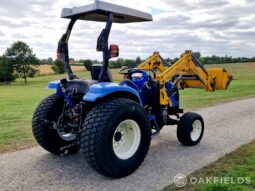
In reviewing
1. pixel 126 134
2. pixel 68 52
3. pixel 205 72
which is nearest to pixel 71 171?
pixel 126 134

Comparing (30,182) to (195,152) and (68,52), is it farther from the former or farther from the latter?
(195,152)

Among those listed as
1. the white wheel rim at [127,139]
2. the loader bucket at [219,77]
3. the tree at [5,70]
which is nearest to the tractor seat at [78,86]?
the white wheel rim at [127,139]

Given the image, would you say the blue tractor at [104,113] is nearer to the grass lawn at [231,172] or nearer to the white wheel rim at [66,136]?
the white wheel rim at [66,136]

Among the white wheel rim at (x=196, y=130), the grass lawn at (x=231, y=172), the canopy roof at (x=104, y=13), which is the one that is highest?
the canopy roof at (x=104, y=13)

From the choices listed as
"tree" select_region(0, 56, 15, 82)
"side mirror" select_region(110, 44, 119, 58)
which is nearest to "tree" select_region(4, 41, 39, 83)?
"tree" select_region(0, 56, 15, 82)

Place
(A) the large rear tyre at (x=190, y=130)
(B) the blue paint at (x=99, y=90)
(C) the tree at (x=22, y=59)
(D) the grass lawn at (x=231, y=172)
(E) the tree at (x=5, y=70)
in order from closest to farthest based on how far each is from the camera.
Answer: (D) the grass lawn at (x=231, y=172), (B) the blue paint at (x=99, y=90), (A) the large rear tyre at (x=190, y=130), (E) the tree at (x=5, y=70), (C) the tree at (x=22, y=59)

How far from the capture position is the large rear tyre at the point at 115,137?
160 inches

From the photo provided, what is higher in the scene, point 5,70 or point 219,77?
point 5,70

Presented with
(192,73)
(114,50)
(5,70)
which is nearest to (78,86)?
(114,50)

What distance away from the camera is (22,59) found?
2152 inches

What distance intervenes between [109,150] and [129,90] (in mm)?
1012

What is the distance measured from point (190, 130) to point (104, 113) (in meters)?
2.36

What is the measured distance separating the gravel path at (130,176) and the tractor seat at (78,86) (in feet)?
3.90

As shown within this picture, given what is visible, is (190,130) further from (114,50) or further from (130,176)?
(114,50)
